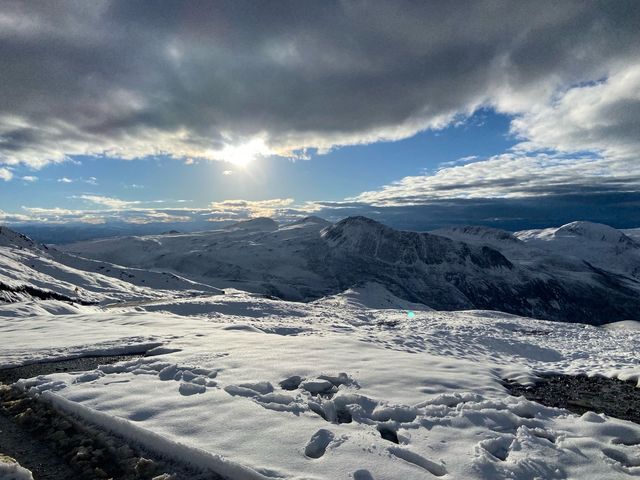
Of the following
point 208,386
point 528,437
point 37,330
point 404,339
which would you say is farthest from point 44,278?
point 528,437

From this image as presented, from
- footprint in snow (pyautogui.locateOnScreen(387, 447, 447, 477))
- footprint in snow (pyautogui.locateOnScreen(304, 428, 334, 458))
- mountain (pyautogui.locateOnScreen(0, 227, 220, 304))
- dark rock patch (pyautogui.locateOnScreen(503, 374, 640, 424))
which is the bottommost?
mountain (pyautogui.locateOnScreen(0, 227, 220, 304))

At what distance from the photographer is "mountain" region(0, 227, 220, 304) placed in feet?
199

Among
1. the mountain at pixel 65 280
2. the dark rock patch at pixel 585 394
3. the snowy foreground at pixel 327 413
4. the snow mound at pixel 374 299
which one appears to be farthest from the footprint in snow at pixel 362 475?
the snow mound at pixel 374 299

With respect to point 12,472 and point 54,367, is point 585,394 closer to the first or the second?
point 12,472

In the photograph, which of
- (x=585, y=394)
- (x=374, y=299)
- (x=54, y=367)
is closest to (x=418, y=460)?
(x=585, y=394)

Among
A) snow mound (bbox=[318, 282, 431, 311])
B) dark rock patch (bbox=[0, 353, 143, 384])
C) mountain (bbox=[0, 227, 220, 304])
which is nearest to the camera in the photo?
dark rock patch (bbox=[0, 353, 143, 384])

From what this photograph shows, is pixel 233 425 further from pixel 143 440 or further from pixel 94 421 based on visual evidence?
pixel 94 421

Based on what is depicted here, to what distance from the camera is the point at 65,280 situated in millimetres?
90438

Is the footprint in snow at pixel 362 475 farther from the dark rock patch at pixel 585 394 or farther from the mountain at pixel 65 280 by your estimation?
the mountain at pixel 65 280

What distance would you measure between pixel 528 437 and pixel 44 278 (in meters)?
94.6

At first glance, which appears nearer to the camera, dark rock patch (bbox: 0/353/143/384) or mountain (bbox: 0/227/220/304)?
dark rock patch (bbox: 0/353/143/384)

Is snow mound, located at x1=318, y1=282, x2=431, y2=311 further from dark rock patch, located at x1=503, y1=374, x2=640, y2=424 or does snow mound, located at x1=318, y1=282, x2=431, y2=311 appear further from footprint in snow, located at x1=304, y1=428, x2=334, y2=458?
footprint in snow, located at x1=304, y1=428, x2=334, y2=458

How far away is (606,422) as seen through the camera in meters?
8.47

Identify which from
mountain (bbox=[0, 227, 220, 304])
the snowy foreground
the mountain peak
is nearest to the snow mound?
mountain (bbox=[0, 227, 220, 304])
